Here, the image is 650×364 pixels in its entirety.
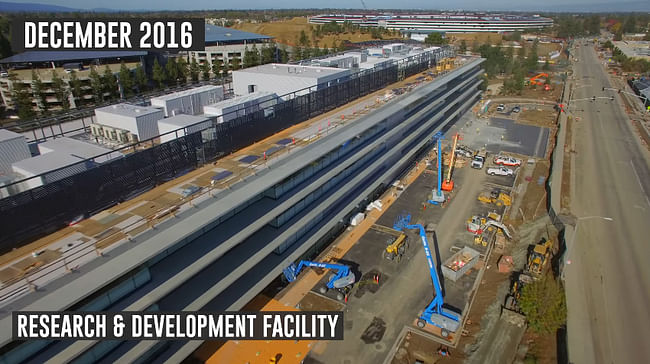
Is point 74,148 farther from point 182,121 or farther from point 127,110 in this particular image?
point 182,121

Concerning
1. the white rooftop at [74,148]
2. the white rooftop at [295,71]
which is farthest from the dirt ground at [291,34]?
the white rooftop at [74,148]

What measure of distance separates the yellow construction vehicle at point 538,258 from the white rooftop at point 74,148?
3504 centimetres

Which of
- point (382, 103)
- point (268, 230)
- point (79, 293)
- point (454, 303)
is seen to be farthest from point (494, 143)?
point (79, 293)

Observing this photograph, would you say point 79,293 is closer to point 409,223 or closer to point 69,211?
point 69,211

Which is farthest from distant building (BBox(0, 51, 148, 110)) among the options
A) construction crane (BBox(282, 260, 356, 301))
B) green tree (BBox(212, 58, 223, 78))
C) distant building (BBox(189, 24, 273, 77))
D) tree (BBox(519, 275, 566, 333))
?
tree (BBox(519, 275, 566, 333))

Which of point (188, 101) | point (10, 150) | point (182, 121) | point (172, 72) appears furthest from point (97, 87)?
point (10, 150)

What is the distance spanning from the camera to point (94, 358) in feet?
59.5

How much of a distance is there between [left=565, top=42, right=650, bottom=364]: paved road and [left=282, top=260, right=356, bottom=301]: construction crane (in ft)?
51.9

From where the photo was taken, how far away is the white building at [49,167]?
70.0 feet

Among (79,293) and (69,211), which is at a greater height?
(69,211)

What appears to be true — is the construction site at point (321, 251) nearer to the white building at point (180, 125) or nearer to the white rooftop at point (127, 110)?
the white building at point (180, 125)

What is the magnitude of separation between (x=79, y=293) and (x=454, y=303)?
82.6ft

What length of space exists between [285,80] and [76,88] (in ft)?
150

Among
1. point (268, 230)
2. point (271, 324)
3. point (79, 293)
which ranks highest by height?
point (79, 293)
